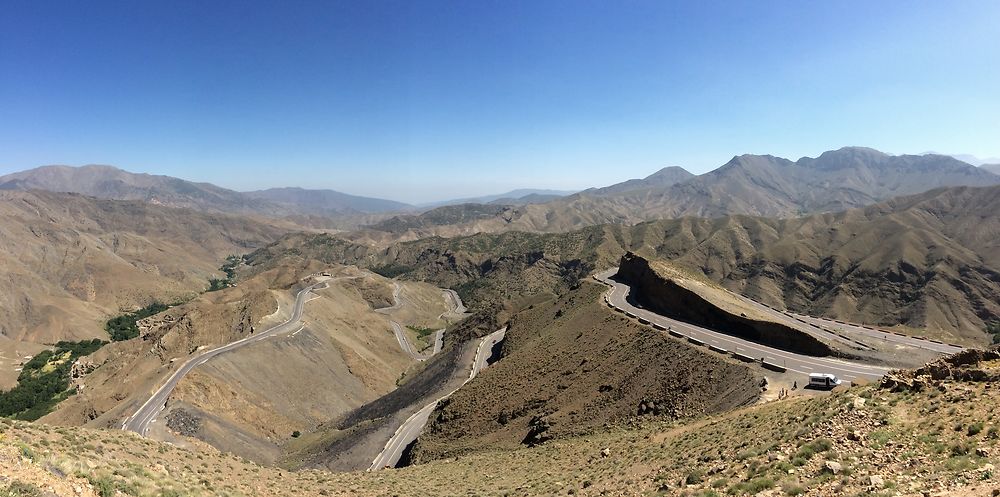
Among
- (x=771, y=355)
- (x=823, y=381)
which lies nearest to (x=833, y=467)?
(x=823, y=381)

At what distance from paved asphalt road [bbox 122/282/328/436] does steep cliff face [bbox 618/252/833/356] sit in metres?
53.7

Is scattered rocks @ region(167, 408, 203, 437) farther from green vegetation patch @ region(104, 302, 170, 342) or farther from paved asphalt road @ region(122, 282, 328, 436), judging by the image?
green vegetation patch @ region(104, 302, 170, 342)

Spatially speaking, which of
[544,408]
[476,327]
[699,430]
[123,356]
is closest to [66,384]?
[123,356]

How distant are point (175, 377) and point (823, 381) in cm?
6660

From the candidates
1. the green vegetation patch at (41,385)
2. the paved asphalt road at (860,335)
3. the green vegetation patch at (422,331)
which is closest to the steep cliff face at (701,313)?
the paved asphalt road at (860,335)

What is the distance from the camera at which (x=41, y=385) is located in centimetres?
9562

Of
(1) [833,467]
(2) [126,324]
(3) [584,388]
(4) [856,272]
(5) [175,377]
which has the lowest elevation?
(2) [126,324]

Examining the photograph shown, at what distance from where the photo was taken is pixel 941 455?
1368 centimetres

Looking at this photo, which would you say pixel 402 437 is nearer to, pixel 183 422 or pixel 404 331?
pixel 183 422

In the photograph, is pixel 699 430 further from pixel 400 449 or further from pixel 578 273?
pixel 578 273

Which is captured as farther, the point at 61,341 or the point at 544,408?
the point at 61,341

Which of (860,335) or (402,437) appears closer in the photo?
(860,335)

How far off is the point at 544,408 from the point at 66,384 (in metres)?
107

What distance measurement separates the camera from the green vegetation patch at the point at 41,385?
279 ft
